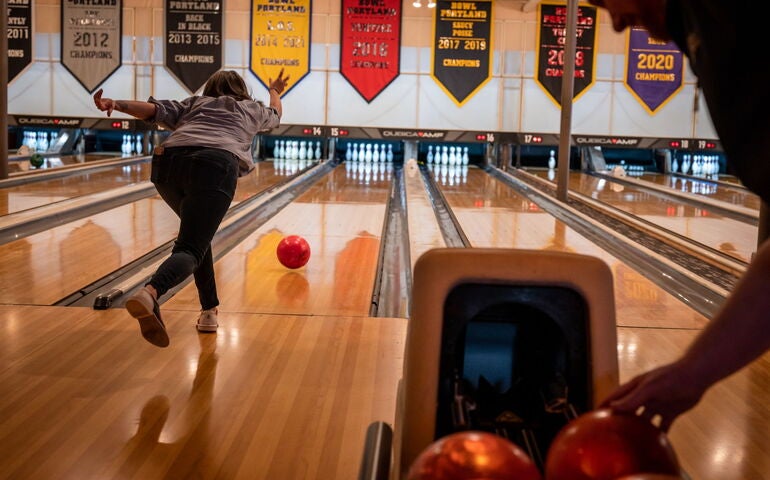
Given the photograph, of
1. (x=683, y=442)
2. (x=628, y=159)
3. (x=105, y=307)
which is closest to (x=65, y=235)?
(x=105, y=307)

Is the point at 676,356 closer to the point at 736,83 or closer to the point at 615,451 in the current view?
the point at 615,451

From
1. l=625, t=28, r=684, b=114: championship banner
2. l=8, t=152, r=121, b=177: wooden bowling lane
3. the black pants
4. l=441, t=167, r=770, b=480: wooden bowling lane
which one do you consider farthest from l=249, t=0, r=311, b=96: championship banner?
the black pants

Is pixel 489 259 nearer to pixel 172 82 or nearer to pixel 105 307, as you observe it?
pixel 105 307

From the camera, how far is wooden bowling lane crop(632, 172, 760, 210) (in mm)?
8102

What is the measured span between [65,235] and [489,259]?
4114mm

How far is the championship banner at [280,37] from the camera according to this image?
38.0 ft

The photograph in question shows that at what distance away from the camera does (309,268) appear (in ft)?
14.8

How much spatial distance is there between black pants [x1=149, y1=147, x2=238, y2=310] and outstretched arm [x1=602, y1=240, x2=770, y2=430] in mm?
1944

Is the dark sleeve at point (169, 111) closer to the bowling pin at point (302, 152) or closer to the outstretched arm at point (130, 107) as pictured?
the outstretched arm at point (130, 107)

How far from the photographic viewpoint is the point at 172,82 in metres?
11.6

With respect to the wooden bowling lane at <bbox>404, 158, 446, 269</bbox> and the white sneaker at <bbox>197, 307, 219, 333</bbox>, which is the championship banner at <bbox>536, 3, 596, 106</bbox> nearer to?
the wooden bowling lane at <bbox>404, 158, 446, 269</bbox>

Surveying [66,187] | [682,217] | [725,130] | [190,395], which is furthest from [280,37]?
[725,130]

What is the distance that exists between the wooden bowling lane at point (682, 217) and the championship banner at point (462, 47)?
251cm

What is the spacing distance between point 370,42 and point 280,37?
121cm
